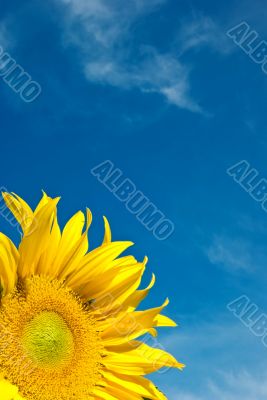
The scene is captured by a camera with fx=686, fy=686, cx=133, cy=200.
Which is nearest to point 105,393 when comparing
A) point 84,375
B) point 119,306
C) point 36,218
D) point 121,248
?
point 84,375

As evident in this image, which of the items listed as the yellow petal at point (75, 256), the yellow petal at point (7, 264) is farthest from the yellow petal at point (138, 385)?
the yellow petal at point (7, 264)

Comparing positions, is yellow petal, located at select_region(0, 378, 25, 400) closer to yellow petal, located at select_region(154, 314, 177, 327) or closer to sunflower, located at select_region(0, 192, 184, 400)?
sunflower, located at select_region(0, 192, 184, 400)

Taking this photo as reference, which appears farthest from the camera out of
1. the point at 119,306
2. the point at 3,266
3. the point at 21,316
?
the point at 119,306

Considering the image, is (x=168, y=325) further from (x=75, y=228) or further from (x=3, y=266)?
(x=3, y=266)

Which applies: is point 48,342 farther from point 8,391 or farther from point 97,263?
point 97,263

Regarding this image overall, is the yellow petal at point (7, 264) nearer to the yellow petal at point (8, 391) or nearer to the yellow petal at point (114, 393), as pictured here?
the yellow petal at point (8, 391)

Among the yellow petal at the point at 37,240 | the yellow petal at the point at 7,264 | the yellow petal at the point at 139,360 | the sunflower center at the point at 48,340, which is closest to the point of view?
the yellow petal at the point at 7,264

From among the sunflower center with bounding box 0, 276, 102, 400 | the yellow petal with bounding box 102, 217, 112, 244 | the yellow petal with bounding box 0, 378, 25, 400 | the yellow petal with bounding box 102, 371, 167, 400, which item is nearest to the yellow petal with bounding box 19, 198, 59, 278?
the sunflower center with bounding box 0, 276, 102, 400
